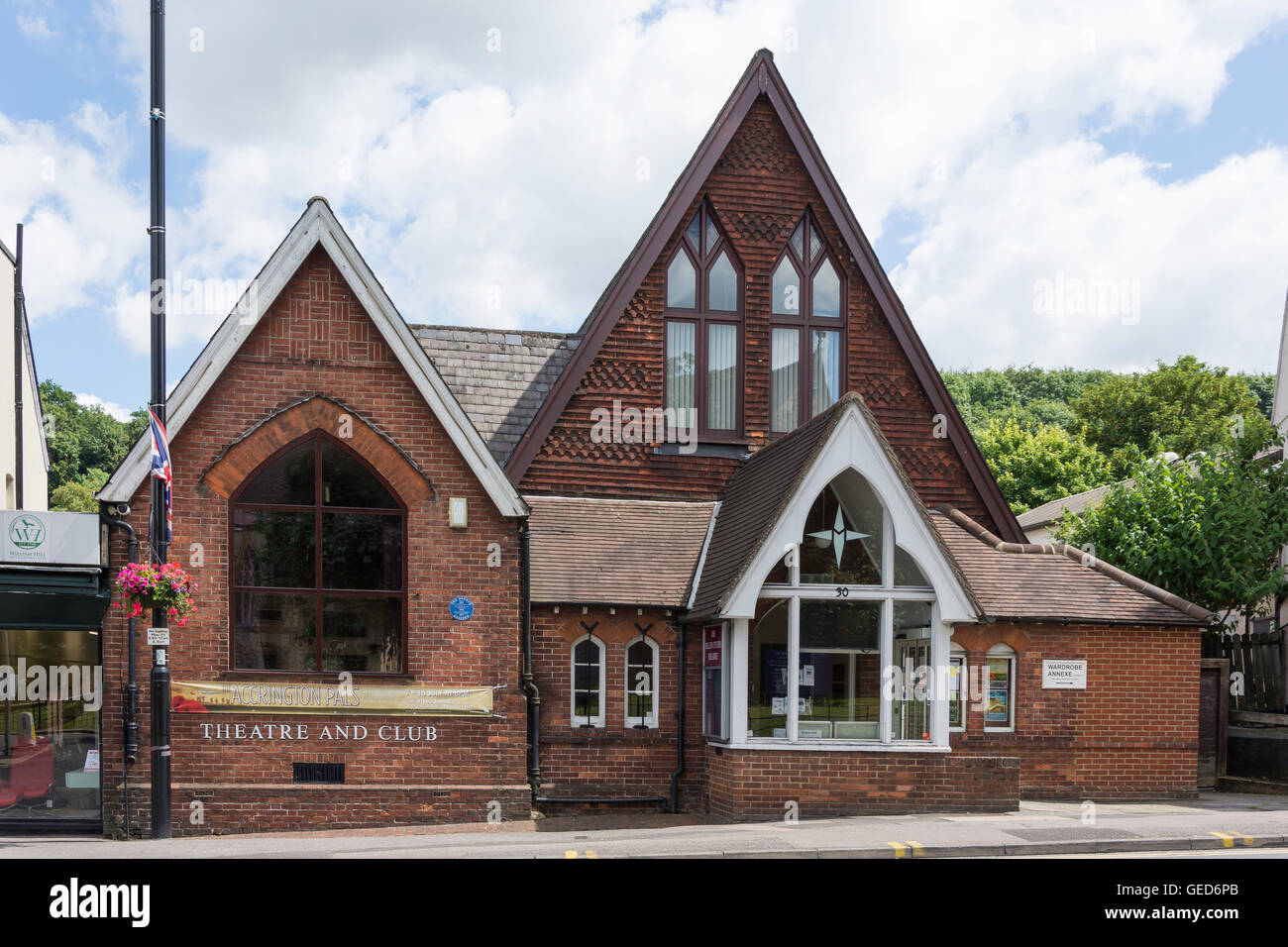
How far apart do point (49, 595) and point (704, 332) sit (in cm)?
978

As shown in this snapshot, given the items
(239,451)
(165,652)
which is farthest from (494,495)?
(165,652)

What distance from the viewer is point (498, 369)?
2117cm

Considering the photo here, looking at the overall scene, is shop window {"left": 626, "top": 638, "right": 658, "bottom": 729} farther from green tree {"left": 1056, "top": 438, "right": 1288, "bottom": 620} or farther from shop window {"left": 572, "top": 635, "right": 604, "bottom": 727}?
green tree {"left": 1056, "top": 438, "right": 1288, "bottom": 620}

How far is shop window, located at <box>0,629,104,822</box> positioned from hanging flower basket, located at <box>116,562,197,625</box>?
1.60 meters

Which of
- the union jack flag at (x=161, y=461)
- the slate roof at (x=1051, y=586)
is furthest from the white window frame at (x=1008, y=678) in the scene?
the union jack flag at (x=161, y=461)

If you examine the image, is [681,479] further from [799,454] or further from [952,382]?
[952,382]

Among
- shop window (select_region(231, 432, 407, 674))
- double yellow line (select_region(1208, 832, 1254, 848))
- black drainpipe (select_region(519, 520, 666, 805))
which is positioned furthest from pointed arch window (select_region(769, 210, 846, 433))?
double yellow line (select_region(1208, 832, 1254, 848))

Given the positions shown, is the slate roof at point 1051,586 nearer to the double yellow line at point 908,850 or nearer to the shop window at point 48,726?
the double yellow line at point 908,850

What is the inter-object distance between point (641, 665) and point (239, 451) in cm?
592

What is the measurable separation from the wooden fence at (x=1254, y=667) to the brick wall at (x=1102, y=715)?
8.29ft

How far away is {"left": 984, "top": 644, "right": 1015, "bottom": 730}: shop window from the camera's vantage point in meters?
17.9

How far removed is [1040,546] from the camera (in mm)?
19391

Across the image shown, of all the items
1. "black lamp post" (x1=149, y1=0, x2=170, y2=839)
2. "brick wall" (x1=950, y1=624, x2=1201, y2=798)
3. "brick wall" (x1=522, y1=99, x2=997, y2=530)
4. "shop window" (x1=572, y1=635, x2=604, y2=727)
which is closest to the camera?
"black lamp post" (x1=149, y1=0, x2=170, y2=839)

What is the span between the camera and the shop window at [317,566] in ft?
50.3
